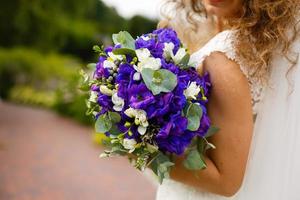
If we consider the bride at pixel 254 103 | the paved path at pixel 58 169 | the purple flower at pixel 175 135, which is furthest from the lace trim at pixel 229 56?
the paved path at pixel 58 169

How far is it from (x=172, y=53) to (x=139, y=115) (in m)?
0.23

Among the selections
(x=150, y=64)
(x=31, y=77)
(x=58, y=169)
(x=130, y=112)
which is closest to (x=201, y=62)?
(x=150, y=64)

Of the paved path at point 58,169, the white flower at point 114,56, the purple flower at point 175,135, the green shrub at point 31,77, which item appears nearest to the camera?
the purple flower at point 175,135

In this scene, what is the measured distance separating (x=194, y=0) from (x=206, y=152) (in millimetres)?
779

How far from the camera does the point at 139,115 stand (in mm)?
1514

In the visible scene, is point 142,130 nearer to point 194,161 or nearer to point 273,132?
point 194,161

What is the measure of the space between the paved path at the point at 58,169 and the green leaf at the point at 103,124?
20.0ft

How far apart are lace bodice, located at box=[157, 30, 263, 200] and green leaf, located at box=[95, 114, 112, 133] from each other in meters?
0.33

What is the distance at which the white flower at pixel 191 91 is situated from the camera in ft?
4.99

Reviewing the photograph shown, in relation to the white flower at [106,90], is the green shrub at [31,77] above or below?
above

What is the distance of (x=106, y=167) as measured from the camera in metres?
9.89

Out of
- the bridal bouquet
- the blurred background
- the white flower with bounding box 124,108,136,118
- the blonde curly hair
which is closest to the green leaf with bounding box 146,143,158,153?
the bridal bouquet

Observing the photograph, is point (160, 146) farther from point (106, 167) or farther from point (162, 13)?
point (106, 167)

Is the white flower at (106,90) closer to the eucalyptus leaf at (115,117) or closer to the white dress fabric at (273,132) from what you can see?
the eucalyptus leaf at (115,117)
